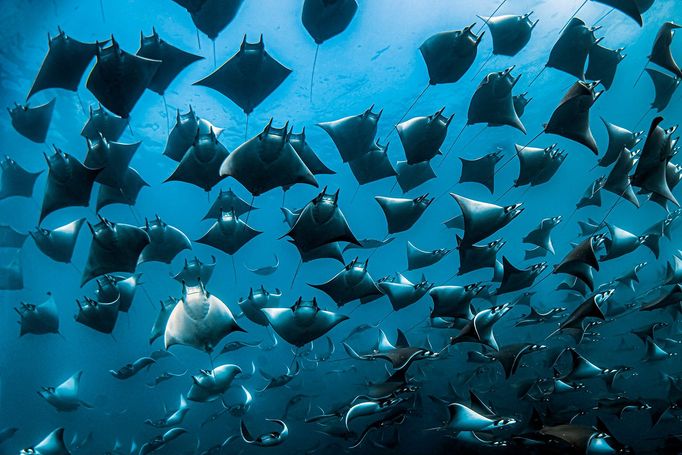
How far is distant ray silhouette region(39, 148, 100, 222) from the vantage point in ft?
15.9

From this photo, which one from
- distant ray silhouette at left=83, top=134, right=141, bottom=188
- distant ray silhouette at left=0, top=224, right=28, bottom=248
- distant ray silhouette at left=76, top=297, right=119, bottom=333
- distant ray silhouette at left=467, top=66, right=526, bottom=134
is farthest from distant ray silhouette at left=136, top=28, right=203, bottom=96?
distant ray silhouette at left=0, top=224, right=28, bottom=248

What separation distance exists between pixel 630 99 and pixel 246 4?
15028 millimetres

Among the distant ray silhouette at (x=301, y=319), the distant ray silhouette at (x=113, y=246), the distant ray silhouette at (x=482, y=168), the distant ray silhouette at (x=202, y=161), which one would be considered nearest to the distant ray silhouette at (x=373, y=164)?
the distant ray silhouette at (x=482, y=168)

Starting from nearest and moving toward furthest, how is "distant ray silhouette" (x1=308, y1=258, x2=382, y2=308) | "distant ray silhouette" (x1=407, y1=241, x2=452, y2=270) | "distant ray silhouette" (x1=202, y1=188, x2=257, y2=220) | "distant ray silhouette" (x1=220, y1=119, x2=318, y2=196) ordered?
"distant ray silhouette" (x1=220, y1=119, x2=318, y2=196) < "distant ray silhouette" (x1=308, y1=258, x2=382, y2=308) < "distant ray silhouette" (x1=202, y1=188, x2=257, y2=220) < "distant ray silhouette" (x1=407, y1=241, x2=452, y2=270)

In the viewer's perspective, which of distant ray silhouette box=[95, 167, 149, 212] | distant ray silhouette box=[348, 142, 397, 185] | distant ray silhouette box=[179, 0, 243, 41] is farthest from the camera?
distant ray silhouette box=[348, 142, 397, 185]

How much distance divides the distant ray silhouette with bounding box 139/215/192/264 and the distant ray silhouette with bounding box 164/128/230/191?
1178 mm

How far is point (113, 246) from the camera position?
4.94 metres

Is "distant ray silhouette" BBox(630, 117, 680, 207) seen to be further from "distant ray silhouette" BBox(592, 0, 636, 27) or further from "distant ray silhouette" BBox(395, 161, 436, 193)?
"distant ray silhouette" BBox(395, 161, 436, 193)

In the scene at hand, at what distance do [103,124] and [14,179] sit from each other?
4.48m

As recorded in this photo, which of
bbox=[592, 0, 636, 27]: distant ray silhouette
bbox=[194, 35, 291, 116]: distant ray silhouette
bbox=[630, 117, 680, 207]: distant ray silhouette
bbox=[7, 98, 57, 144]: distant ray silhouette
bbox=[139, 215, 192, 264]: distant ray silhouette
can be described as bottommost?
bbox=[139, 215, 192, 264]: distant ray silhouette

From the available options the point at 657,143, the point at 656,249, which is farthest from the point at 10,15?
the point at 656,249

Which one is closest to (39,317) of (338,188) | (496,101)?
(338,188)

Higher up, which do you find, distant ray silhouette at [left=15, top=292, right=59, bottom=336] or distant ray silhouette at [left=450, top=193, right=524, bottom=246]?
distant ray silhouette at [left=450, top=193, right=524, bottom=246]

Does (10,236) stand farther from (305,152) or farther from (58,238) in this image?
(305,152)
